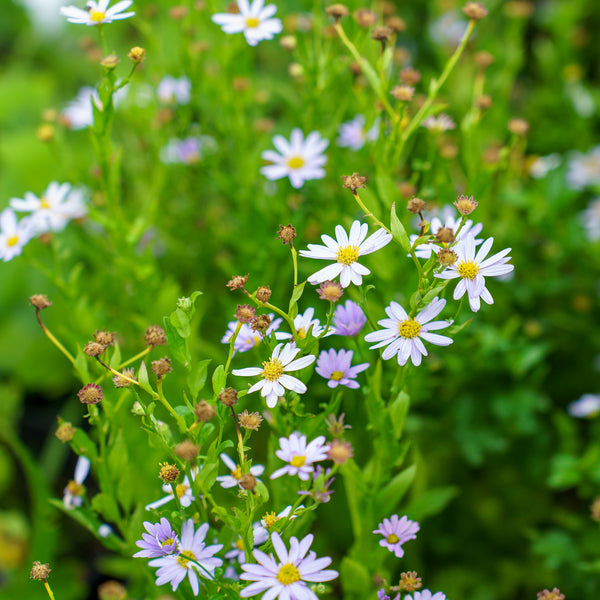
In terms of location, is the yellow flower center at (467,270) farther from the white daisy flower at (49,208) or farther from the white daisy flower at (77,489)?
the white daisy flower at (49,208)

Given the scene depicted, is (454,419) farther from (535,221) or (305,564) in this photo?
(305,564)

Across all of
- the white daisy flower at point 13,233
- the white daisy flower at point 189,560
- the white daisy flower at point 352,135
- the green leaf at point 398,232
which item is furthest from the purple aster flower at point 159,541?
the white daisy flower at point 352,135

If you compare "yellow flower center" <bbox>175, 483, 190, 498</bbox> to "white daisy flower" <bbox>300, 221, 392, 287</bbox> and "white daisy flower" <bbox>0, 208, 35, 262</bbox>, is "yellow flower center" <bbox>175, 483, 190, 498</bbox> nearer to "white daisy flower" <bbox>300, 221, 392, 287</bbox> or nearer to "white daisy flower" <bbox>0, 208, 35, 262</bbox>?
"white daisy flower" <bbox>300, 221, 392, 287</bbox>

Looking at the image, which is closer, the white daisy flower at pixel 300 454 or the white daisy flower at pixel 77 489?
the white daisy flower at pixel 300 454

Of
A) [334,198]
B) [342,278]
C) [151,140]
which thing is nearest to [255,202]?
[334,198]

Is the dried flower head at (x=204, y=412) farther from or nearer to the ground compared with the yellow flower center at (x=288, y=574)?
farther from the ground

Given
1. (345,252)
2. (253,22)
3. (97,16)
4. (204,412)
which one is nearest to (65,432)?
(204,412)
